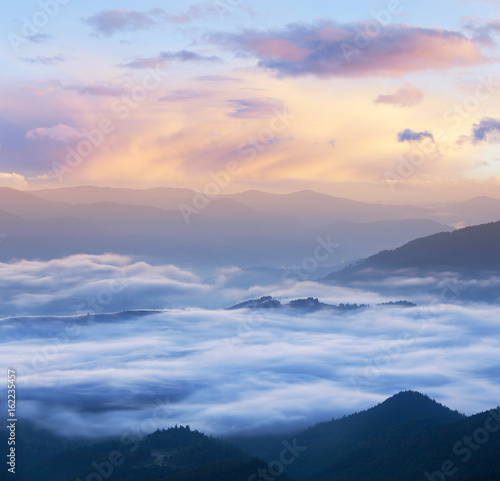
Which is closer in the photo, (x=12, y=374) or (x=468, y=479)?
(x=12, y=374)

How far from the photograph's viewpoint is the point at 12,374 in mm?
160125

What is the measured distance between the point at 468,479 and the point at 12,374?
13232cm

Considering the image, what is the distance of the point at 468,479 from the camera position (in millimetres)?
176500

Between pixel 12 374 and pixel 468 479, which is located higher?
pixel 12 374
